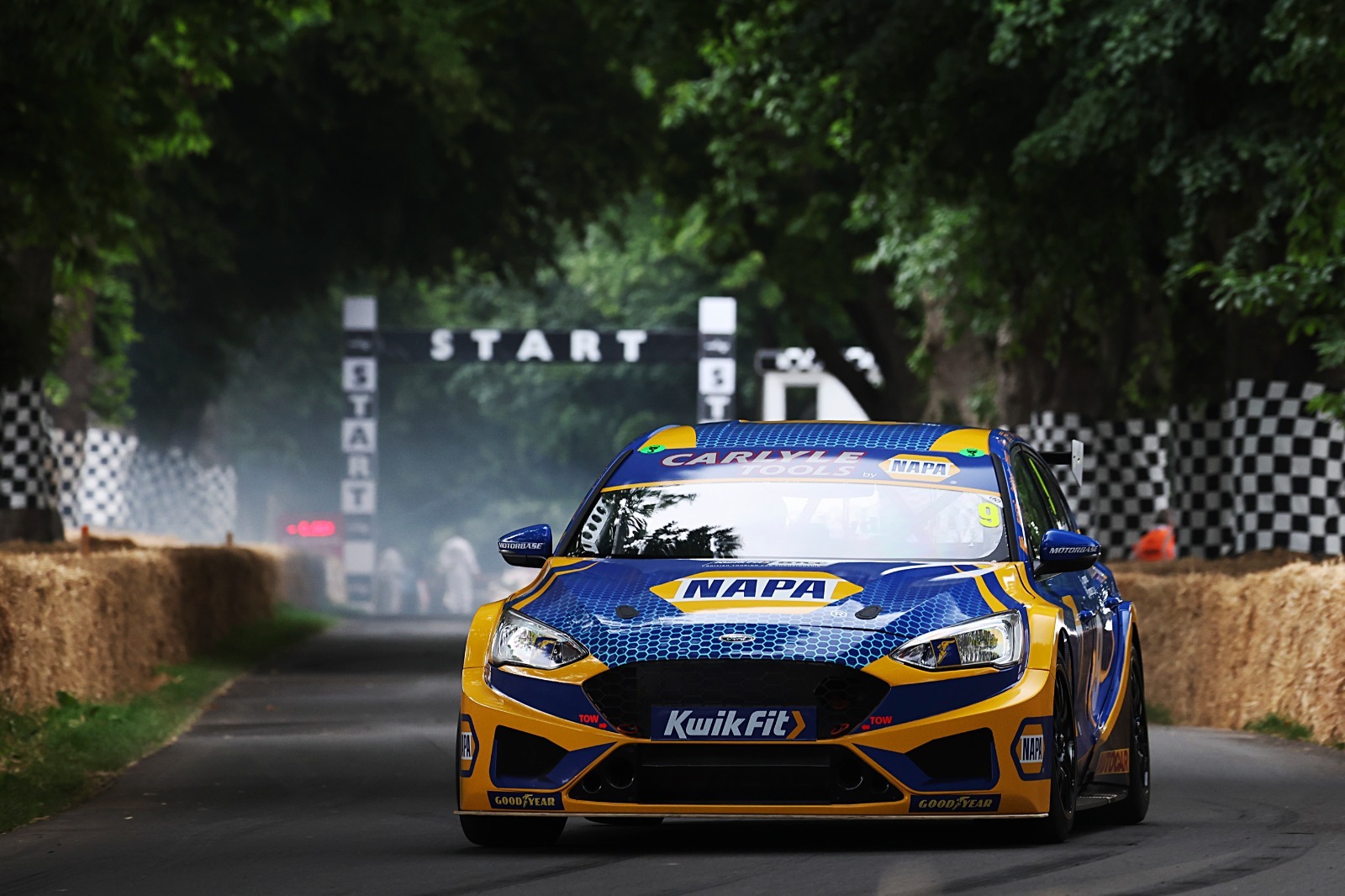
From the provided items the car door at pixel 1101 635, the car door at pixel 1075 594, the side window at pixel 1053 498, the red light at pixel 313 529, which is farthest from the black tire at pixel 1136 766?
the red light at pixel 313 529

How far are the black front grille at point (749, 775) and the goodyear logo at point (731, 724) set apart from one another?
0.12ft

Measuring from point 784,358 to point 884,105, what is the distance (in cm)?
3220

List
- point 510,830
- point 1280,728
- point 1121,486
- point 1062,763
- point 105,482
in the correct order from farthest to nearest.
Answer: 1. point 105,482
2. point 1121,486
3. point 1280,728
4. point 510,830
5. point 1062,763

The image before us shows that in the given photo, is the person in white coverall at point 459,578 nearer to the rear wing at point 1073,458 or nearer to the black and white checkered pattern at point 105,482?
the black and white checkered pattern at point 105,482

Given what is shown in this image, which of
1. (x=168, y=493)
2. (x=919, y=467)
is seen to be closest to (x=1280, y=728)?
(x=919, y=467)

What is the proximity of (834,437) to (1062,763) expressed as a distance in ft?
6.40

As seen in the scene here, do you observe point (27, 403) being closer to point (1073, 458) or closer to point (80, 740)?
point (80, 740)

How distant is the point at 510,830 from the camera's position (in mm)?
9875

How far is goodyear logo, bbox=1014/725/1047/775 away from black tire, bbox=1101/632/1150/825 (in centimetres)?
173

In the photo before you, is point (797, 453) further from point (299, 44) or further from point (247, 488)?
point (247, 488)

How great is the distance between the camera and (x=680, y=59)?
3809cm

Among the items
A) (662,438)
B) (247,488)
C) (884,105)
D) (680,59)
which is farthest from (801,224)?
(247,488)

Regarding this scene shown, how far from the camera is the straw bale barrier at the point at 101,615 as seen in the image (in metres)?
15.2

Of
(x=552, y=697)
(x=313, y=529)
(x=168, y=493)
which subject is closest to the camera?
(x=552, y=697)
